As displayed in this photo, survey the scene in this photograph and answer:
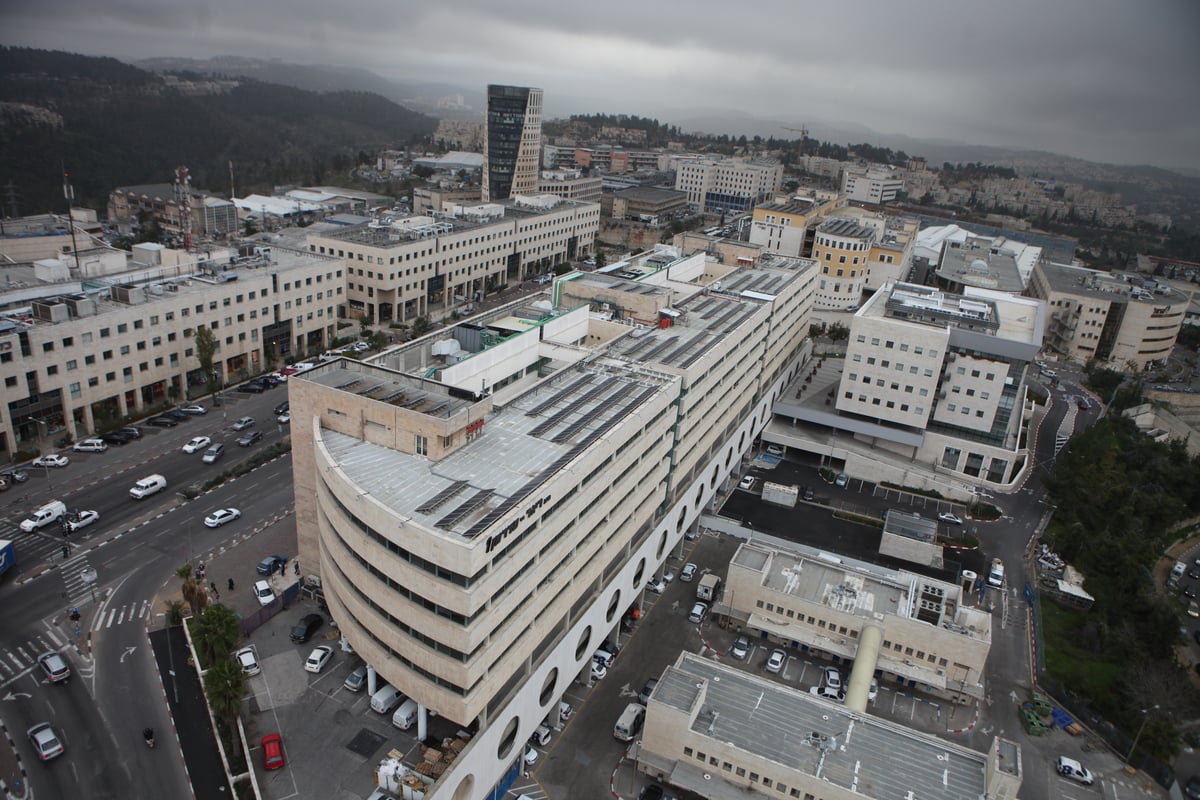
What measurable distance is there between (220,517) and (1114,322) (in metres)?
144

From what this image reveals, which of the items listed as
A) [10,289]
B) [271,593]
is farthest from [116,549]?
[10,289]

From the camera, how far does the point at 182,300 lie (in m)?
84.2

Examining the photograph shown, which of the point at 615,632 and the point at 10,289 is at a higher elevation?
the point at 10,289

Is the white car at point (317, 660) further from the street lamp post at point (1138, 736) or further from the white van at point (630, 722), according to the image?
the street lamp post at point (1138, 736)

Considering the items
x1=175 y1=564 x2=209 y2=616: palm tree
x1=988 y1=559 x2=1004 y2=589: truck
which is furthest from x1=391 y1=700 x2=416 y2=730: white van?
x1=988 y1=559 x2=1004 y2=589: truck

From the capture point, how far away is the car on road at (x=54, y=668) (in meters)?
45.7

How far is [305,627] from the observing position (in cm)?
4862

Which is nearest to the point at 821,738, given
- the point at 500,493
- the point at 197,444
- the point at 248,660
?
the point at 500,493

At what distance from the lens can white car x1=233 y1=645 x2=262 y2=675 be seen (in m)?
45.4

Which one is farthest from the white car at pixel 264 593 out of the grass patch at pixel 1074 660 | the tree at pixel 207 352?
the grass patch at pixel 1074 660

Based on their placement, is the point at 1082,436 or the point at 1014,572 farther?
the point at 1082,436

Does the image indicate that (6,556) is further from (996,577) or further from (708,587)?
(996,577)

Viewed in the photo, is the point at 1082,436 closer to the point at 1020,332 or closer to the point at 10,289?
the point at 1020,332

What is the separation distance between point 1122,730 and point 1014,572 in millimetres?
19560
